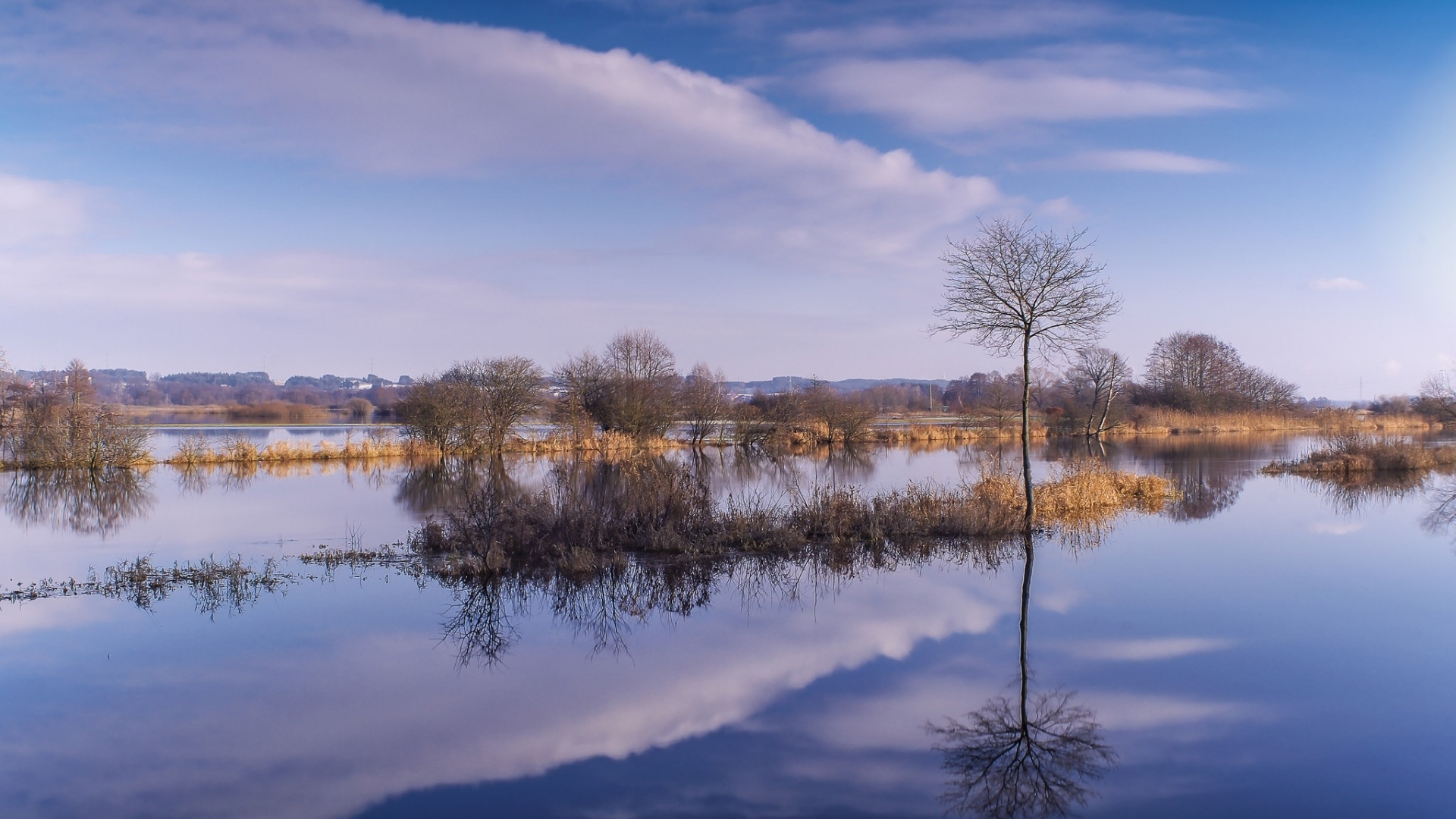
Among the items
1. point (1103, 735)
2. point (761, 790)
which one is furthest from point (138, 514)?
point (1103, 735)

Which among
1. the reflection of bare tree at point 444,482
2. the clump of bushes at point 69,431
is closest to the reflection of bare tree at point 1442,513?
the reflection of bare tree at point 444,482

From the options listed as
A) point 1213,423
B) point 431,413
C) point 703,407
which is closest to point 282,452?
point 431,413

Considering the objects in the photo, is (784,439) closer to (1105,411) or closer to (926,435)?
A: (926,435)

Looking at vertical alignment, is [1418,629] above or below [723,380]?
below

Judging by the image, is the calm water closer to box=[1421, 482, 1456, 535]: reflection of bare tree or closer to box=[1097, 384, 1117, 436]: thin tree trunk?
box=[1421, 482, 1456, 535]: reflection of bare tree

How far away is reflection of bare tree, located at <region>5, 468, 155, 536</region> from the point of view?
16.2m

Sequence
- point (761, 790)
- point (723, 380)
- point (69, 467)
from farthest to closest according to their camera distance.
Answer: point (723, 380), point (69, 467), point (761, 790)

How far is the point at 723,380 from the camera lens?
4669 cm

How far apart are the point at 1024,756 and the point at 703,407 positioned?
35.9 metres

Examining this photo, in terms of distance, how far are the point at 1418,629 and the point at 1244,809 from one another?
17.4 ft

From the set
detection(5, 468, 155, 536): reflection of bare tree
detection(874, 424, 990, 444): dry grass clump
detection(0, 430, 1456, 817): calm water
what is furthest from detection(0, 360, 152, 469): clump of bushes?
detection(874, 424, 990, 444): dry grass clump

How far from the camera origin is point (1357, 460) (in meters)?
25.0

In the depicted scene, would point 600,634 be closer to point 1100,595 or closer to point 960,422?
point 1100,595

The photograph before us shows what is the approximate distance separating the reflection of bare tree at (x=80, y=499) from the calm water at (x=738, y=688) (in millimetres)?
4469
